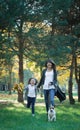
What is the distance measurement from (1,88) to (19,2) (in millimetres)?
95213

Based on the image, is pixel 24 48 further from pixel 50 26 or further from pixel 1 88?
pixel 1 88

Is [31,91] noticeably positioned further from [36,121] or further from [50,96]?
[50,96]

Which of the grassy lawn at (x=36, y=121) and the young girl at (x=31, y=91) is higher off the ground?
the young girl at (x=31, y=91)

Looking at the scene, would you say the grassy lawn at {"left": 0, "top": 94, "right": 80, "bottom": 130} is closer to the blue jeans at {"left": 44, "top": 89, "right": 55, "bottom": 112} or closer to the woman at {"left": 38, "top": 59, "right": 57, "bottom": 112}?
the blue jeans at {"left": 44, "top": 89, "right": 55, "bottom": 112}

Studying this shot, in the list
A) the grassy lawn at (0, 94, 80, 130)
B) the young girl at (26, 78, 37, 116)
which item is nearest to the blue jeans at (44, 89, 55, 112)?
the grassy lawn at (0, 94, 80, 130)

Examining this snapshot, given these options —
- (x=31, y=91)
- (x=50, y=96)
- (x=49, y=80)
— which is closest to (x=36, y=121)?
(x=50, y=96)

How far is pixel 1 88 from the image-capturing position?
361 ft

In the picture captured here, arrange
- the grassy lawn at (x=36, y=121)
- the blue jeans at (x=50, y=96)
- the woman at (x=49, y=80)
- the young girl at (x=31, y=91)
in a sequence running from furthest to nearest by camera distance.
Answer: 1. the young girl at (x=31, y=91)
2. the woman at (x=49, y=80)
3. the blue jeans at (x=50, y=96)
4. the grassy lawn at (x=36, y=121)

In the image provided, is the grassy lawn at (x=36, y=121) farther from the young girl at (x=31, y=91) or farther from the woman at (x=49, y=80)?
the woman at (x=49, y=80)

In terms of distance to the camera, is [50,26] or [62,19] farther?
[50,26]

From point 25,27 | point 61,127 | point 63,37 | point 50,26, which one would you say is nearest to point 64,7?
point 63,37

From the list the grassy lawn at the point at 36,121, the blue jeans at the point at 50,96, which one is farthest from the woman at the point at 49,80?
the grassy lawn at the point at 36,121

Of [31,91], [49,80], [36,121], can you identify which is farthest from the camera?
[31,91]

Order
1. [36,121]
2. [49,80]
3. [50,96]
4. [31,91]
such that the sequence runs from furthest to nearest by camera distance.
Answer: [31,91], [49,80], [36,121], [50,96]
